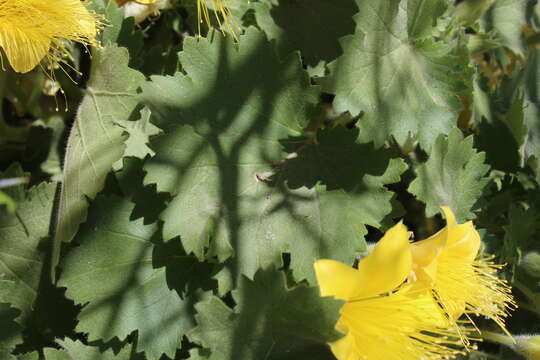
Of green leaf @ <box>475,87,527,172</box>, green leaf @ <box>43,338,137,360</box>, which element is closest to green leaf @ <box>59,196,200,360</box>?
green leaf @ <box>43,338,137,360</box>

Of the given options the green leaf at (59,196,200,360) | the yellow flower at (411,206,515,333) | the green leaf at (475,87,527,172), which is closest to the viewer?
the yellow flower at (411,206,515,333)

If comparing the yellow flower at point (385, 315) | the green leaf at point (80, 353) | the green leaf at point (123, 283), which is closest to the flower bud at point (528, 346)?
the yellow flower at point (385, 315)

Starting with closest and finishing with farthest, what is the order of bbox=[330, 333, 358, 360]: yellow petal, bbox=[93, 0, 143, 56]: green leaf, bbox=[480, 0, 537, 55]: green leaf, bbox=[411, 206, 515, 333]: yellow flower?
bbox=[330, 333, 358, 360]: yellow petal, bbox=[411, 206, 515, 333]: yellow flower, bbox=[93, 0, 143, 56]: green leaf, bbox=[480, 0, 537, 55]: green leaf

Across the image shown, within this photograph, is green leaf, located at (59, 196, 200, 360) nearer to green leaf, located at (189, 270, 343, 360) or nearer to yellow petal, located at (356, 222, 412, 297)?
green leaf, located at (189, 270, 343, 360)

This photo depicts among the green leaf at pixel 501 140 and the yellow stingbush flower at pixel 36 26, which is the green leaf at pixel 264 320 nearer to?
the yellow stingbush flower at pixel 36 26

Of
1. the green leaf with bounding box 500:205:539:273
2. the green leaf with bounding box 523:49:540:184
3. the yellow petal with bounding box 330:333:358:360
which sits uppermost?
the green leaf with bounding box 523:49:540:184

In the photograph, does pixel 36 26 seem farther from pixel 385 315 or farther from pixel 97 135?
pixel 385 315

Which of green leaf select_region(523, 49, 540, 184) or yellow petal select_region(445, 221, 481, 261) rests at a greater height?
green leaf select_region(523, 49, 540, 184)
